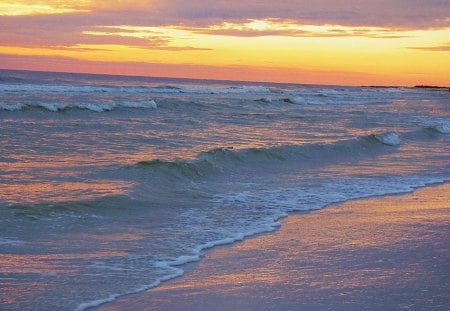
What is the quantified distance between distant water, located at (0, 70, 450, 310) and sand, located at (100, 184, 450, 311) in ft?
1.08

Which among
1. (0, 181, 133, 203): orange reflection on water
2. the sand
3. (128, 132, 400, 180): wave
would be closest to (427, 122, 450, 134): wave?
(128, 132, 400, 180): wave

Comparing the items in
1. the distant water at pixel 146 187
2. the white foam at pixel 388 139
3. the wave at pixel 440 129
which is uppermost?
the distant water at pixel 146 187

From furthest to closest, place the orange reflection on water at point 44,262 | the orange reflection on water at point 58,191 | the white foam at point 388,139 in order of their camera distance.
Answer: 1. the white foam at point 388,139
2. the orange reflection on water at point 58,191
3. the orange reflection on water at point 44,262

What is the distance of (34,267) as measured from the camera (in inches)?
221

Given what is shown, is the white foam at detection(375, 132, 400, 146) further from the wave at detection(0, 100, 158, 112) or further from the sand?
the wave at detection(0, 100, 158, 112)

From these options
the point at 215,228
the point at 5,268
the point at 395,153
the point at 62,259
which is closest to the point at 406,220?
the point at 215,228

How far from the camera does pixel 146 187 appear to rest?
32.5 ft

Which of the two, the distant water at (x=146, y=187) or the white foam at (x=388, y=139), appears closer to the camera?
the distant water at (x=146, y=187)

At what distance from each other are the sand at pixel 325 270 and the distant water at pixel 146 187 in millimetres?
328

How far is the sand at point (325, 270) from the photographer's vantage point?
491 centimetres

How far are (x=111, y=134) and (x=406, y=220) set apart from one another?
10.5m

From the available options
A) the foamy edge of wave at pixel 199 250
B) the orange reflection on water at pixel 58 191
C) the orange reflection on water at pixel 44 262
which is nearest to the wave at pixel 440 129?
the foamy edge of wave at pixel 199 250

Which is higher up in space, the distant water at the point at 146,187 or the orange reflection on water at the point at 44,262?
the orange reflection on water at the point at 44,262

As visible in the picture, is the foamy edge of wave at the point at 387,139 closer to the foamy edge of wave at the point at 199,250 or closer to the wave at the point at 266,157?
the wave at the point at 266,157
